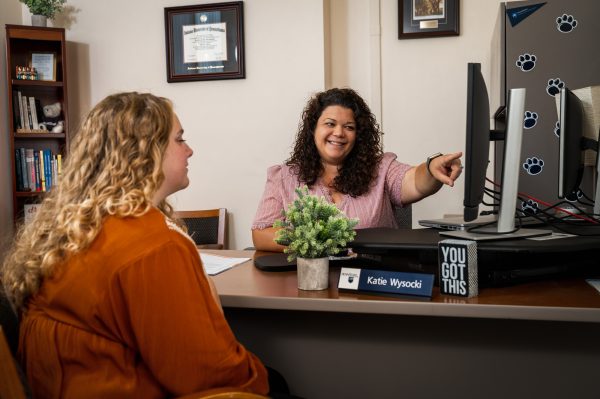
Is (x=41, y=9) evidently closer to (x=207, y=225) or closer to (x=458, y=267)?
(x=207, y=225)

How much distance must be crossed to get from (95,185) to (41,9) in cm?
305

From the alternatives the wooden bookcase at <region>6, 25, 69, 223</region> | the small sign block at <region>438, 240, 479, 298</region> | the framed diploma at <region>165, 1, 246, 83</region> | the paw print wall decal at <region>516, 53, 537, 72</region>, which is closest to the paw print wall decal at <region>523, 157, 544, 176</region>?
the paw print wall decal at <region>516, 53, 537, 72</region>

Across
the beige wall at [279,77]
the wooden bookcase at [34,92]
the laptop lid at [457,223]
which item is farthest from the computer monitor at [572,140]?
the wooden bookcase at [34,92]

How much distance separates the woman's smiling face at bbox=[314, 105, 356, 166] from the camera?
7.09ft

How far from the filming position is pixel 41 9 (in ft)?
11.7

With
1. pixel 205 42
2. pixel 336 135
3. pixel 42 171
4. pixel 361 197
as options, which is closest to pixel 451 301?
pixel 361 197

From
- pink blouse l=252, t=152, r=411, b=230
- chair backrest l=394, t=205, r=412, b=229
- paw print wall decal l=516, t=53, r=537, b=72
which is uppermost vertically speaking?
paw print wall decal l=516, t=53, r=537, b=72

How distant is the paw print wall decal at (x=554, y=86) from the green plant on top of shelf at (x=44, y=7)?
9.86 feet

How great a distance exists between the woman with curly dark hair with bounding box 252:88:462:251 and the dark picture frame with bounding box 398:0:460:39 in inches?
58.0

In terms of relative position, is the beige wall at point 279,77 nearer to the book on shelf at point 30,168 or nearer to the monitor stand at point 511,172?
the book on shelf at point 30,168

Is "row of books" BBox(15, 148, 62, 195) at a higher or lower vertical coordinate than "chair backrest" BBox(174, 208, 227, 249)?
higher

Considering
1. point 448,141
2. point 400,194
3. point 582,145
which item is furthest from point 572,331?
point 448,141

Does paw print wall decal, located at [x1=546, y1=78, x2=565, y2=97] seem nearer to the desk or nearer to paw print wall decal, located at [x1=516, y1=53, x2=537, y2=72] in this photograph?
paw print wall decal, located at [x1=516, y1=53, x2=537, y2=72]

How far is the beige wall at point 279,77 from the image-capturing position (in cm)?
349
